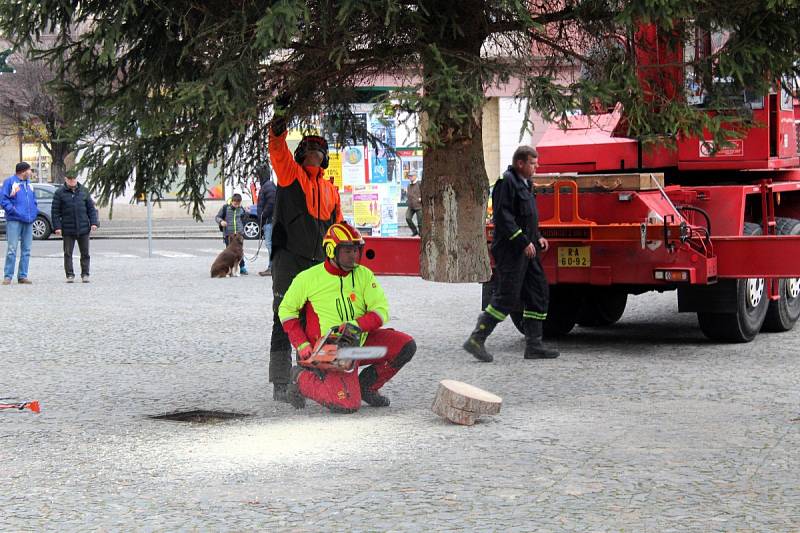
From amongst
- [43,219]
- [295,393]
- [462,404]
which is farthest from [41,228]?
[462,404]

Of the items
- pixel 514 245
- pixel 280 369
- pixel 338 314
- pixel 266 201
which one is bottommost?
pixel 280 369

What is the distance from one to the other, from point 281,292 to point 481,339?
2.52 meters

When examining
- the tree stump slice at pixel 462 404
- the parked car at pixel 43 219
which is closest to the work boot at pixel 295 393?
Result: the tree stump slice at pixel 462 404

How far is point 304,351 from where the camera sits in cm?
783

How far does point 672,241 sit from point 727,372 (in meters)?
1.28

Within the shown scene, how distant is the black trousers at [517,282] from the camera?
1029cm

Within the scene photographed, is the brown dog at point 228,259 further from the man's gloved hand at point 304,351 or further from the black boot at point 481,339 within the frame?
the man's gloved hand at point 304,351

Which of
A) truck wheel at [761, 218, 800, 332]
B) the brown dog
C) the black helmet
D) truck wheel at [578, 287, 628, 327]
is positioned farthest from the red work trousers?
the brown dog

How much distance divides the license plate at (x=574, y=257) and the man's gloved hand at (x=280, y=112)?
3.79m

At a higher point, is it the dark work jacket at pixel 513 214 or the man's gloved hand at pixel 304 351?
the dark work jacket at pixel 513 214

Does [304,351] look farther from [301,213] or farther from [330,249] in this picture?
[301,213]

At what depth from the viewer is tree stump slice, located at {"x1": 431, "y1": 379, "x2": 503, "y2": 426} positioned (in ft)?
24.6

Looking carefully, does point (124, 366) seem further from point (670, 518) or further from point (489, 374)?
point (670, 518)

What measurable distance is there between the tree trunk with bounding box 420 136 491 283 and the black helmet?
73 cm
